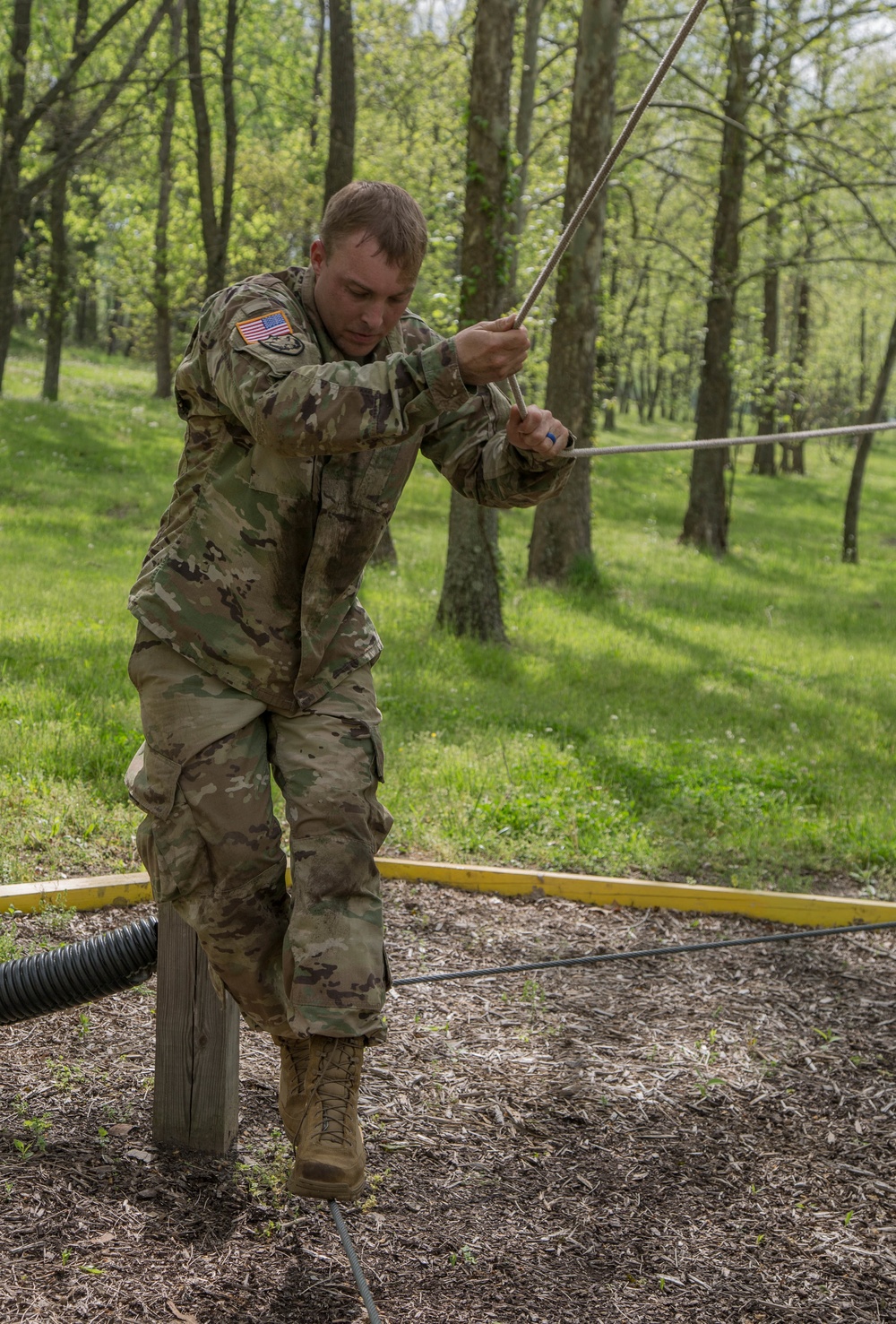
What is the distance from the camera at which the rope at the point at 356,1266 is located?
7.93ft

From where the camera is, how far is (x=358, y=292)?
256 cm

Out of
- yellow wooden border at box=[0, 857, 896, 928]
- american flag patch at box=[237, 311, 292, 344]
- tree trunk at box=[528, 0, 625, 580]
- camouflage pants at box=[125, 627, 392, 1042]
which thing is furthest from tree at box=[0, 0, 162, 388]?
camouflage pants at box=[125, 627, 392, 1042]

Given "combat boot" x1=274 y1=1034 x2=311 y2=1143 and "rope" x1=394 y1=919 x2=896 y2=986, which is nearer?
"combat boot" x1=274 y1=1034 x2=311 y2=1143

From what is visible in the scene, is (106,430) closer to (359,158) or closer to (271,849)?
(359,158)

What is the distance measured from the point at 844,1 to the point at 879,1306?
59.6 feet

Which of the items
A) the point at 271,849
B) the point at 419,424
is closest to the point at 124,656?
the point at 271,849

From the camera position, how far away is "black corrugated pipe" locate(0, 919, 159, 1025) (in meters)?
3.14

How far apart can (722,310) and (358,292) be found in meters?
14.5

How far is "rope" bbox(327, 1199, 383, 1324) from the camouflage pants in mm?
371


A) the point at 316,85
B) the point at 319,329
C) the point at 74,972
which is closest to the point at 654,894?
the point at 74,972

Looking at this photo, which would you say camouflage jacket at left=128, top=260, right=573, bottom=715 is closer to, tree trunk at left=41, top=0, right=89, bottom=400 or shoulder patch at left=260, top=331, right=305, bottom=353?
shoulder patch at left=260, top=331, right=305, bottom=353

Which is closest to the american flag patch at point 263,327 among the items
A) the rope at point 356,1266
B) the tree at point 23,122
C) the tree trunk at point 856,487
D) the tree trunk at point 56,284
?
the rope at point 356,1266

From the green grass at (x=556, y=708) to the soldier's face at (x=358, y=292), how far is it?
106 inches

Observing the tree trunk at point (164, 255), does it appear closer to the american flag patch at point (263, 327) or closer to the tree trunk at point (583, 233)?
the tree trunk at point (583, 233)
